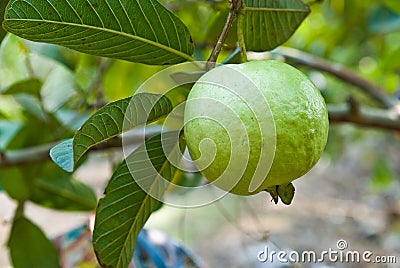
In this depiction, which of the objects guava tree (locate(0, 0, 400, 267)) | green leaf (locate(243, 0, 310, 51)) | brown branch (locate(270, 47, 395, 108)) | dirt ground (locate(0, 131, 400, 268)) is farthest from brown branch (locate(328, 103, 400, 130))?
dirt ground (locate(0, 131, 400, 268))

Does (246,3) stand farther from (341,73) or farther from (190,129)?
(341,73)

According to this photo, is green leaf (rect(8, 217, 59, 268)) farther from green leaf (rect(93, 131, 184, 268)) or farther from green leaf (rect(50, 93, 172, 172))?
green leaf (rect(50, 93, 172, 172))

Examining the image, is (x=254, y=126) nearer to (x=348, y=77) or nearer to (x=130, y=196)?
(x=130, y=196)

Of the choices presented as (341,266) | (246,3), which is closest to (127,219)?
(246,3)

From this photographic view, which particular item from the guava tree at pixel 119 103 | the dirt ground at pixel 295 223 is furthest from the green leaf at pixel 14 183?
the dirt ground at pixel 295 223

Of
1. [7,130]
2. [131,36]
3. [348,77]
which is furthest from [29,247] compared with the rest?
[348,77]

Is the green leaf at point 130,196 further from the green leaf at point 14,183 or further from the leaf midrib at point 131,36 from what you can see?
the green leaf at point 14,183

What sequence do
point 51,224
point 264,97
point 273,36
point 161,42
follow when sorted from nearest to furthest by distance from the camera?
point 264,97 → point 161,42 → point 273,36 → point 51,224
